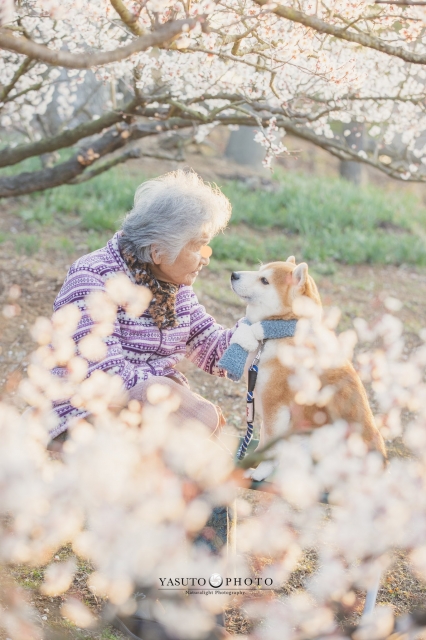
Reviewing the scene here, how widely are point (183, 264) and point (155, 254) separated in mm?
134

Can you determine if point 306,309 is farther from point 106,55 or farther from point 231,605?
point 106,55

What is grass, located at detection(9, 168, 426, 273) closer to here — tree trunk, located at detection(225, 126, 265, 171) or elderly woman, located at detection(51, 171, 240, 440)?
tree trunk, located at detection(225, 126, 265, 171)

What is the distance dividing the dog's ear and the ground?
4.69 ft

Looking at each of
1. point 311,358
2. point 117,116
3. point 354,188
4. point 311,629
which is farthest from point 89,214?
point 311,629

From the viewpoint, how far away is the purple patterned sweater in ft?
9.61

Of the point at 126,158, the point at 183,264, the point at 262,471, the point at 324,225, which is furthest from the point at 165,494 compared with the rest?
the point at 324,225

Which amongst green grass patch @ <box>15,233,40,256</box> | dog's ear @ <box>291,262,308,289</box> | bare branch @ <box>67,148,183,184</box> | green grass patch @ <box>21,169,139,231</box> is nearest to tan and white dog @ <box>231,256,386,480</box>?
dog's ear @ <box>291,262,308,289</box>

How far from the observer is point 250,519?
12.5 feet

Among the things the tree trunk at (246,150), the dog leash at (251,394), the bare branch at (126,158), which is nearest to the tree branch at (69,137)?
the bare branch at (126,158)

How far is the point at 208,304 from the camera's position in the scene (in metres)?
6.38

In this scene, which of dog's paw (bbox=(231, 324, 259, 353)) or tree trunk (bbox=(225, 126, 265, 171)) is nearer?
dog's paw (bbox=(231, 324, 259, 353))

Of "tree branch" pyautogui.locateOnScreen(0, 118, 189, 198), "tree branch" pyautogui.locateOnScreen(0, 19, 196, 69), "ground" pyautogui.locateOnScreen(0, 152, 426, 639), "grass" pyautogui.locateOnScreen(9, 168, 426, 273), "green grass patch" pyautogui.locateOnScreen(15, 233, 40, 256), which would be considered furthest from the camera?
"grass" pyautogui.locateOnScreen(9, 168, 426, 273)

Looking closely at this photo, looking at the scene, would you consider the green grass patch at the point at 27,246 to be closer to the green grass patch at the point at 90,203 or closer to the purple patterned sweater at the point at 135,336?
the green grass patch at the point at 90,203

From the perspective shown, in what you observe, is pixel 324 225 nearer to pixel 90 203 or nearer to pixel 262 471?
pixel 90 203
